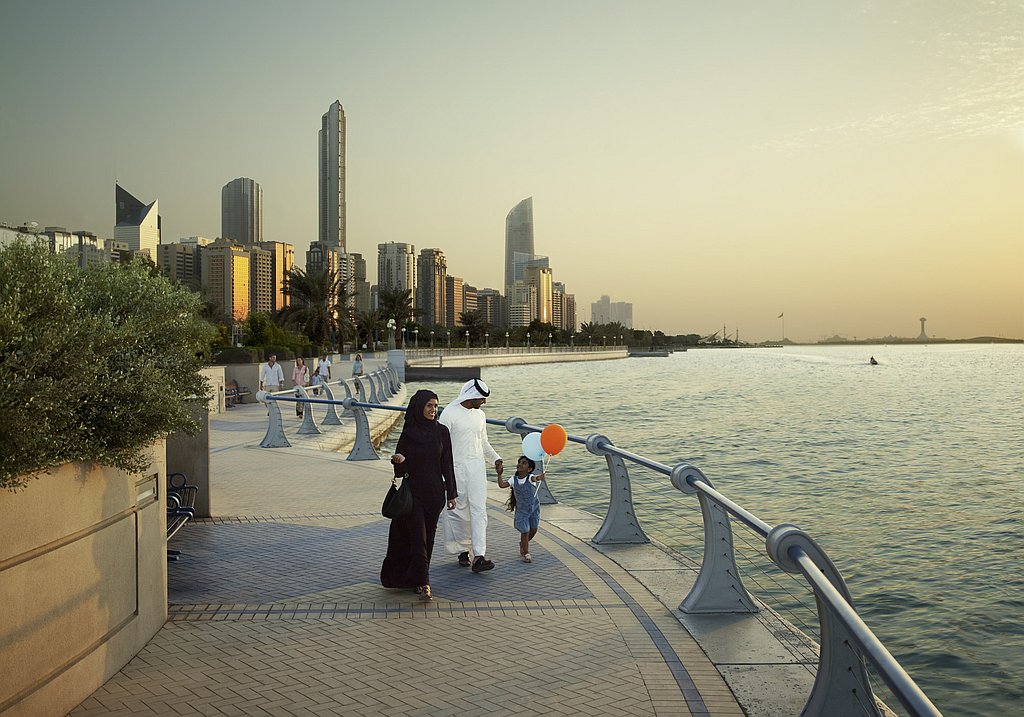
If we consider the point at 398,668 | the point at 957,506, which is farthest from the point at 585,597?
the point at 957,506

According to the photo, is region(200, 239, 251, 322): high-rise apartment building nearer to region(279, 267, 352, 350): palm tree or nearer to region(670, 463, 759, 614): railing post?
region(279, 267, 352, 350): palm tree

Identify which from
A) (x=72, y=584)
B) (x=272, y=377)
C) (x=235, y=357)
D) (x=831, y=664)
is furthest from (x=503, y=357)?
(x=831, y=664)

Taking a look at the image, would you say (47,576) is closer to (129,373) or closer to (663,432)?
(129,373)

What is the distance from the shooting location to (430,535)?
727cm

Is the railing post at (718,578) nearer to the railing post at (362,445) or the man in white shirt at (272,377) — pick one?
the railing post at (362,445)

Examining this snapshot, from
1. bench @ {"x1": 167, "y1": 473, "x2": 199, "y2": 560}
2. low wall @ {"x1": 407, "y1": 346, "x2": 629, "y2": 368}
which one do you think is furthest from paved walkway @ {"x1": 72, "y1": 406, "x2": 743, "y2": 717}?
low wall @ {"x1": 407, "y1": 346, "x2": 629, "y2": 368}

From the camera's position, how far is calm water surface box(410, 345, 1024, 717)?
9.91 meters

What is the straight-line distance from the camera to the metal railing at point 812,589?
3.00 metres

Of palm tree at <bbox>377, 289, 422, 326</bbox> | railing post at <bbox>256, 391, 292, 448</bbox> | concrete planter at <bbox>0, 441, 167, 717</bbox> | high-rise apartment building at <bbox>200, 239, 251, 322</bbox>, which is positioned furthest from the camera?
high-rise apartment building at <bbox>200, 239, 251, 322</bbox>

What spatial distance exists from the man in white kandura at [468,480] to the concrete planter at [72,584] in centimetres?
279

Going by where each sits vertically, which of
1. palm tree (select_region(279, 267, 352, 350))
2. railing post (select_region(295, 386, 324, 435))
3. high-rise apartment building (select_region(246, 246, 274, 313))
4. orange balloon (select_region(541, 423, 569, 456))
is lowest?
railing post (select_region(295, 386, 324, 435))

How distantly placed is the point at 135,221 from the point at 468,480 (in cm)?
17156

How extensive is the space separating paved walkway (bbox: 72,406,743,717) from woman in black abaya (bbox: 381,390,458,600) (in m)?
0.23

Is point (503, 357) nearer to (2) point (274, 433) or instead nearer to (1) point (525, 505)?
(2) point (274, 433)
